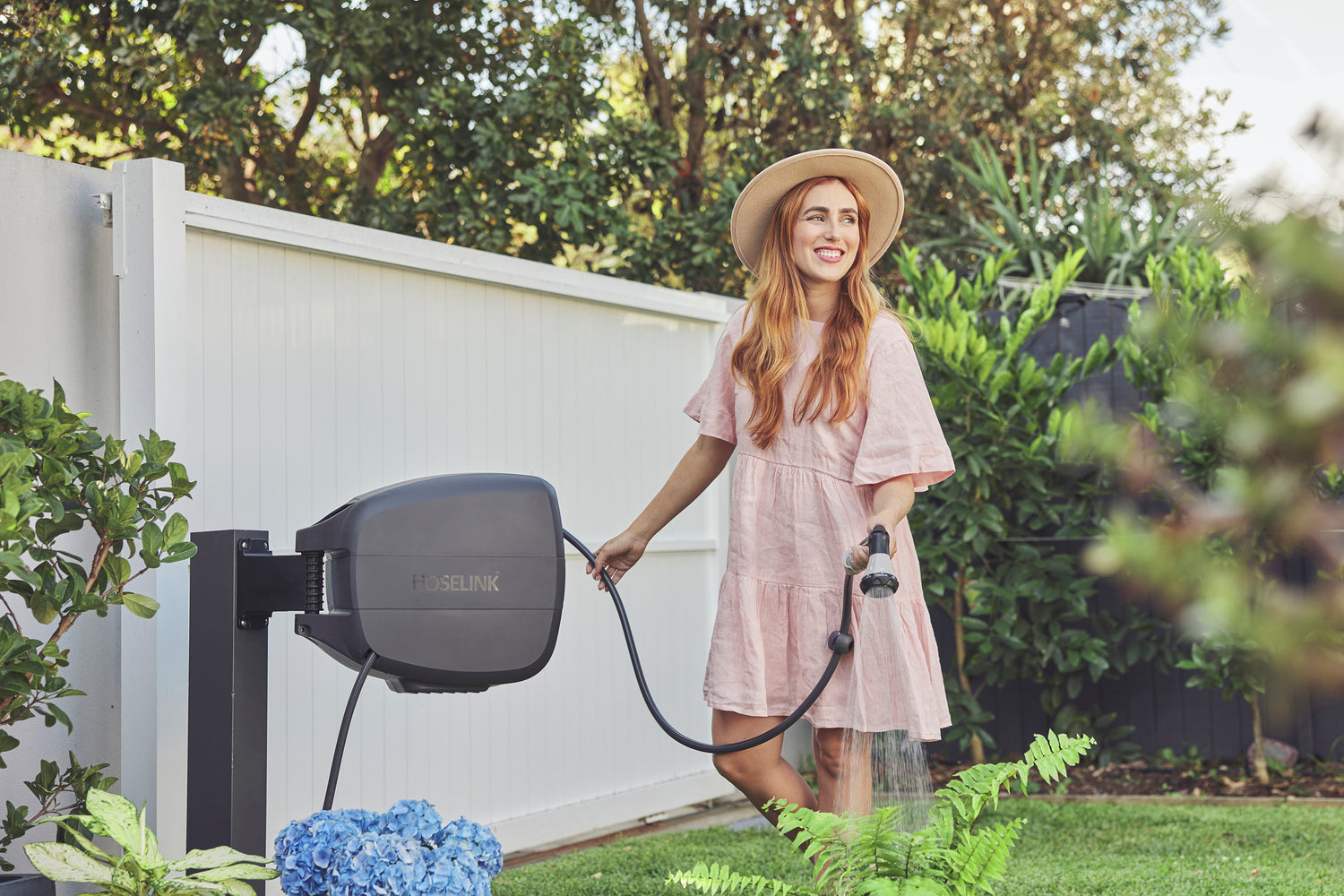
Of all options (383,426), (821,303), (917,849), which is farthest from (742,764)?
(383,426)

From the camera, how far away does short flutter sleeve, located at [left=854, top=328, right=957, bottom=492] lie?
223cm

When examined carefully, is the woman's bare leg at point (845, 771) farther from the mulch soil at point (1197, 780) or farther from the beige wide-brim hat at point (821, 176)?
the mulch soil at point (1197, 780)

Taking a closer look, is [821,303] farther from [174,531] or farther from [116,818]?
[116,818]

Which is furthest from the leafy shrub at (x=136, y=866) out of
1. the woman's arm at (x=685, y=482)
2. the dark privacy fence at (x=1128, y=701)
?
the dark privacy fence at (x=1128, y=701)

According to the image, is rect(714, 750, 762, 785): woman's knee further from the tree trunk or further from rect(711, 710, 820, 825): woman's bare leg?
the tree trunk

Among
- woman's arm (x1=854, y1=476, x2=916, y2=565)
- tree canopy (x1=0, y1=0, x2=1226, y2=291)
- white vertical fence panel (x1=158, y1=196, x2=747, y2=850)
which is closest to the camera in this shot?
woman's arm (x1=854, y1=476, x2=916, y2=565)

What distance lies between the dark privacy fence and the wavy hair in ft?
7.85

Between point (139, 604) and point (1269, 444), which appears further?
point (139, 604)

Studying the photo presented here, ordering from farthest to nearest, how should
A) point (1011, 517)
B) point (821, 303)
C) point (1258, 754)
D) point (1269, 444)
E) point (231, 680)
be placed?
point (1011, 517) < point (1258, 754) < point (821, 303) < point (231, 680) < point (1269, 444)

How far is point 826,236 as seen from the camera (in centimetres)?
240

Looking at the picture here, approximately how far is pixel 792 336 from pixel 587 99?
4.00 meters

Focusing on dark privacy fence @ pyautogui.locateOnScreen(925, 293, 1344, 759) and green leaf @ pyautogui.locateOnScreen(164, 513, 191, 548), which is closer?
green leaf @ pyautogui.locateOnScreen(164, 513, 191, 548)

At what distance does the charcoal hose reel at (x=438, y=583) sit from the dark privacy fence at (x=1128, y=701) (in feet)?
9.81

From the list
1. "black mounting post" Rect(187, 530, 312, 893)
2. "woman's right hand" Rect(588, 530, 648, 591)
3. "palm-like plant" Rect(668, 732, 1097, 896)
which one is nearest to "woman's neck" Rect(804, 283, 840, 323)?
"woman's right hand" Rect(588, 530, 648, 591)
